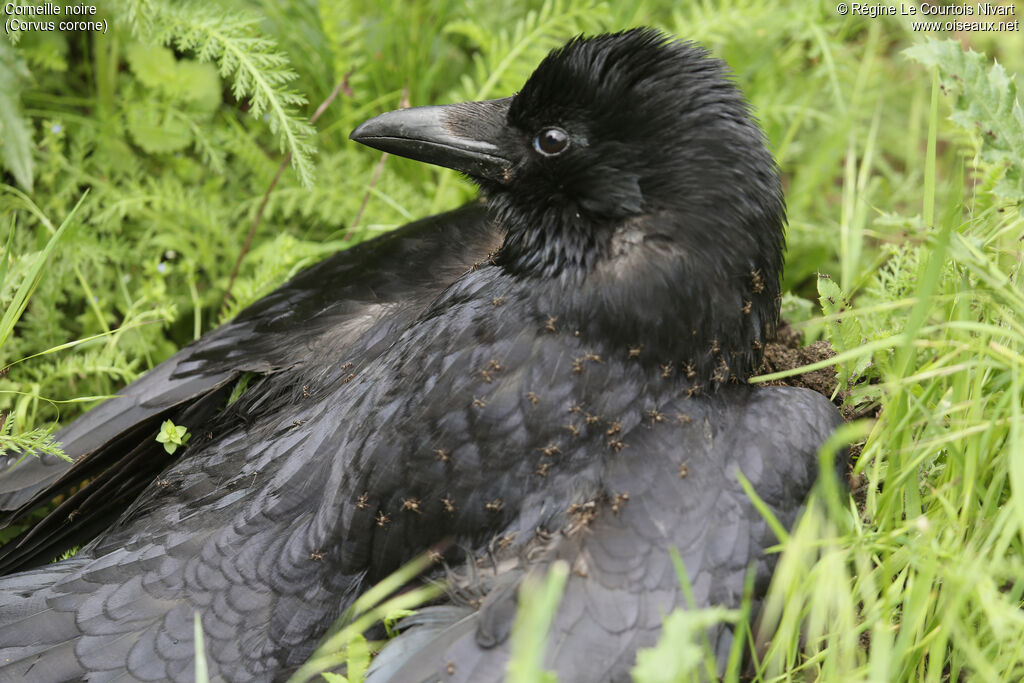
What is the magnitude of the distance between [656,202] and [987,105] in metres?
0.75

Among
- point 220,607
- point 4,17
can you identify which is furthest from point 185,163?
point 220,607

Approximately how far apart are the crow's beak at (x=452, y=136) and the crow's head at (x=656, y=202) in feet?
0.45

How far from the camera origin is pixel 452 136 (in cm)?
241

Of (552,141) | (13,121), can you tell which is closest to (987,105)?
(552,141)

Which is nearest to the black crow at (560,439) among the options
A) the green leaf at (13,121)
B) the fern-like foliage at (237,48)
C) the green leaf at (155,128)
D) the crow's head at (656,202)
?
the crow's head at (656,202)

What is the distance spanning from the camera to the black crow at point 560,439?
2.06m

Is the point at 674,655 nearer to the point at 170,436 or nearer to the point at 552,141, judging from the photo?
the point at 552,141

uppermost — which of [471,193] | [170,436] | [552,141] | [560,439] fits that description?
[552,141]

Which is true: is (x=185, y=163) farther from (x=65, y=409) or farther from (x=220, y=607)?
(x=220, y=607)

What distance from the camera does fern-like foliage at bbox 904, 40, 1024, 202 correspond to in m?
2.10

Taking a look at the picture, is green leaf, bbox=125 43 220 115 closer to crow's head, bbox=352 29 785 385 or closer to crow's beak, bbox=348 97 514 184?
crow's beak, bbox=348 97 514 184

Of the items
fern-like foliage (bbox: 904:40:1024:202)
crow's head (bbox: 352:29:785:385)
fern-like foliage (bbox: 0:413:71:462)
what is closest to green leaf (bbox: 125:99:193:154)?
fern-like foliage (bbox: 0:413:71:462)

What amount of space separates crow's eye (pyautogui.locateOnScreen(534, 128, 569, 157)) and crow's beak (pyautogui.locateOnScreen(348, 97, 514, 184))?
0.36 feet

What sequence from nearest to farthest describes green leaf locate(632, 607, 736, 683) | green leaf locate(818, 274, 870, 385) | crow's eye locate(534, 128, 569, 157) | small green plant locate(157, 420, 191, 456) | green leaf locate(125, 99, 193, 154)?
1. green leaf locate(632, 607, 736, 683)
2. crow's eye locate(534, 128, 569, 157)
3. green leaf locate(818, 274, 870, 385)
4. small green plant locate(157, 420, 191, 456)
5. green leaf locate(125, 99, 193, 154)
